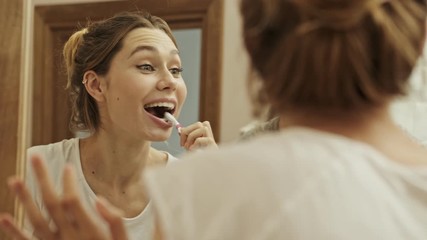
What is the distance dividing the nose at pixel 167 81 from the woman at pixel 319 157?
0.37 meters

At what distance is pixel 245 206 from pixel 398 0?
17 centimetres

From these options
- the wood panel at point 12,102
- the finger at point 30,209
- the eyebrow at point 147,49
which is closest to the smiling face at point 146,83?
the eyebrow at point 147,49

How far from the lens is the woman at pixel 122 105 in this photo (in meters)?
0.77

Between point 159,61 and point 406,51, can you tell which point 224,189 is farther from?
point 159,61

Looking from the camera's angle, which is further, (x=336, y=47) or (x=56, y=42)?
(x=56, y=42)

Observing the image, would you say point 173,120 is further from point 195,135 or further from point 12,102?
point 12,102

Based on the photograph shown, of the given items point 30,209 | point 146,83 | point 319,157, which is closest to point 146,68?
point 146,83

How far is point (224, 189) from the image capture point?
0.38 meters

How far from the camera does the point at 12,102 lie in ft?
2.59

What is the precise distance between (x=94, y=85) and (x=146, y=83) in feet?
0.27

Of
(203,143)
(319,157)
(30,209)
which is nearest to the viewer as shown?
(319,157)

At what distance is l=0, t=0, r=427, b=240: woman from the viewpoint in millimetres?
372

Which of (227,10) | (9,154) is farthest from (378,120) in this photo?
(9,154)

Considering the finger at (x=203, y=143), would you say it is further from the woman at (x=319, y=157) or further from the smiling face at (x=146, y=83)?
the woman at (x=319, y=157)
